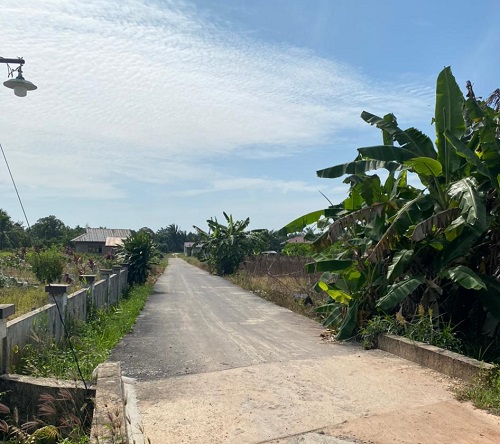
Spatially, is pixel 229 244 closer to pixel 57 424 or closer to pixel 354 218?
pixel 354 218

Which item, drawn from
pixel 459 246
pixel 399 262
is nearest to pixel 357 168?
pixel 399 262

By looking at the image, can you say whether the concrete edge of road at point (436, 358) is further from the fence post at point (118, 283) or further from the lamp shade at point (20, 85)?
the fence post at point (118, 283)

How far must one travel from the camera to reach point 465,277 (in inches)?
292

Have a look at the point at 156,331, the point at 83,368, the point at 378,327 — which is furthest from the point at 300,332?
the point at 83,368

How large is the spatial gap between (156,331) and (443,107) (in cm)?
714

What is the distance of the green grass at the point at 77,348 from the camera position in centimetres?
663

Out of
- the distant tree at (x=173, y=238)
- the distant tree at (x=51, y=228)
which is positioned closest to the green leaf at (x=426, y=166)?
A: the distant tree at (x=51, y=228)

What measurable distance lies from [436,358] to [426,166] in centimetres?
297

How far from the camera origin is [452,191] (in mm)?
7906

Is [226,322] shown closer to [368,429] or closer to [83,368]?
[83,368]

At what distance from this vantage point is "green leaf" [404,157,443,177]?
8.01 metres

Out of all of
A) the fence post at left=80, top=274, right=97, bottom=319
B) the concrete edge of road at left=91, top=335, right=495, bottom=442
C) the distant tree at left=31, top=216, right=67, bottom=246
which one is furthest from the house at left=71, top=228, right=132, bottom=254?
the concrete edge of road at left=91, top=335, right=495, bottom=442

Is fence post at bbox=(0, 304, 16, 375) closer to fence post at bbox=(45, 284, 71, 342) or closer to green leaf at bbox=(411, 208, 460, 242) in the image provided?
fence post at bbox=(45, 284, 71, 342)

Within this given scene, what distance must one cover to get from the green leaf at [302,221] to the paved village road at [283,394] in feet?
7.15
